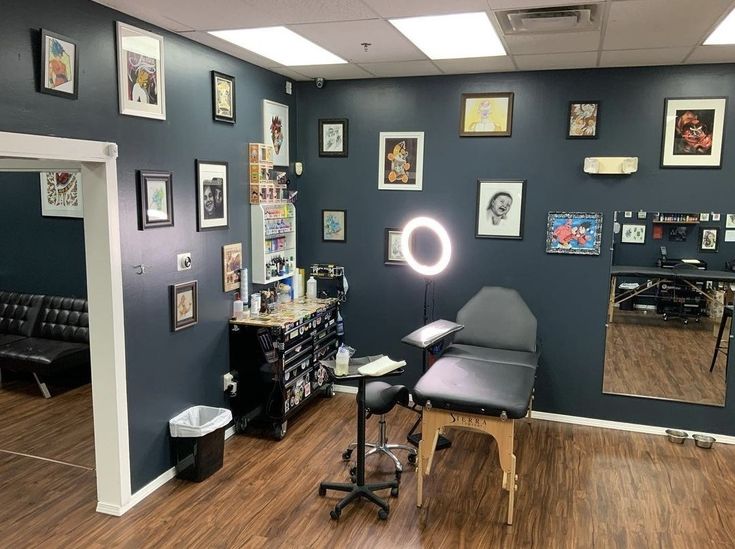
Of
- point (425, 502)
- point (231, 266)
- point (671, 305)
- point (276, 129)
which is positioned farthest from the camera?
point (276, 129)

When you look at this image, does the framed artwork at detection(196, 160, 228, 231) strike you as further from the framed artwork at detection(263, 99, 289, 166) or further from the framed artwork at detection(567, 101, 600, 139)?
the framed artwork at detection(567, 101, 600, 139)

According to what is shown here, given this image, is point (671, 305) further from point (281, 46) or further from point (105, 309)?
point (105, 309)

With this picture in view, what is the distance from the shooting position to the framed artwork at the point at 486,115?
14.7 ft

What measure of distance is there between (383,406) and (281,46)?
233cm

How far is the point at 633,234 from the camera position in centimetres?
432

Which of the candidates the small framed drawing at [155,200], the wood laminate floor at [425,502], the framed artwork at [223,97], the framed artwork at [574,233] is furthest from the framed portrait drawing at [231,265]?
the framed artwork at [574,233]

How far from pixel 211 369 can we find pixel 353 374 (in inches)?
47.5

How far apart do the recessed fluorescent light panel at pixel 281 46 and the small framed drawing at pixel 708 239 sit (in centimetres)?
281

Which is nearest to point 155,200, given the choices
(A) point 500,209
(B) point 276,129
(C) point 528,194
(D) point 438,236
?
(B) point 276,129

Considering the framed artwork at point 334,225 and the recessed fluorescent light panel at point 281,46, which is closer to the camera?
the recessed fluorescent light panel at point 281,46

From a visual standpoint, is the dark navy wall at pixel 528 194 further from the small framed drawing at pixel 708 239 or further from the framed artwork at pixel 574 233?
the small framed drawing at pixel 708 239

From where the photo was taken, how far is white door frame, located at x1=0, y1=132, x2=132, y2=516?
9.79 feet

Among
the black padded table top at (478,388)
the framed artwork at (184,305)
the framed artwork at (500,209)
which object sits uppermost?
the framed artwork at (500,209)

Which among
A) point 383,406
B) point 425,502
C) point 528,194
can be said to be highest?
point 528,194
